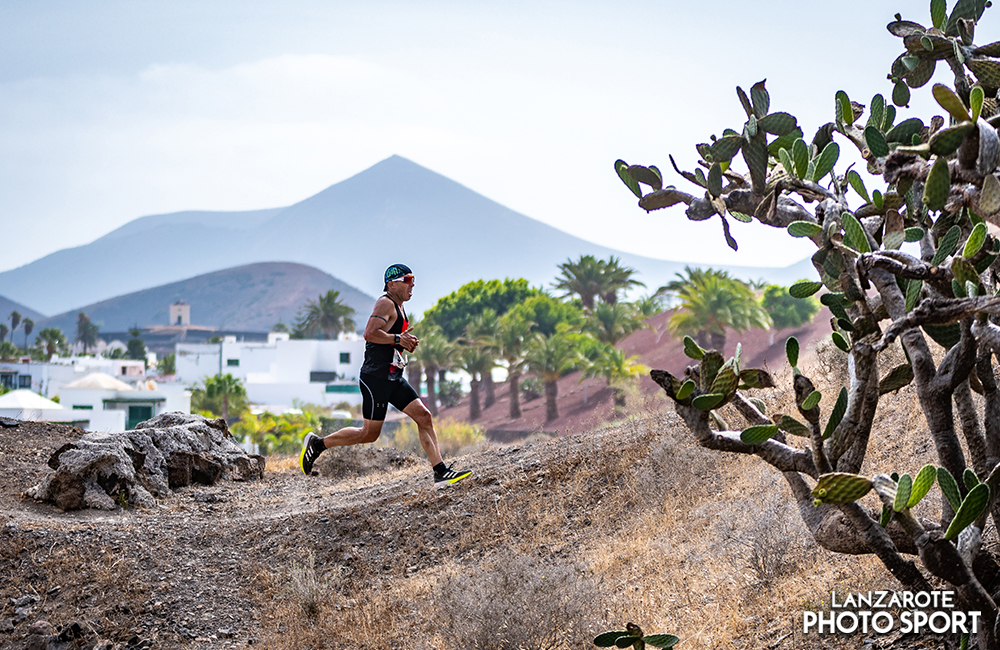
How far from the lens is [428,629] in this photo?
6164mm

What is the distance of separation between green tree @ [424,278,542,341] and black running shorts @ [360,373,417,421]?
221 ft

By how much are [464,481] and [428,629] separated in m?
3.63

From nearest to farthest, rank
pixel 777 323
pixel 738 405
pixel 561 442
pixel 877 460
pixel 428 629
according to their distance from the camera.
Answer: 1. pixel 738 405
2. pixel 428 629
3. pixel 877 460
4. pixel 561 442
5. pixel 777 323

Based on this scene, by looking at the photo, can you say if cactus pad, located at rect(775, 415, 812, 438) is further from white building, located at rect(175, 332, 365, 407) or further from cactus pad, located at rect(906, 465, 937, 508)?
white building, located at rect(175, 332, 365, 407)

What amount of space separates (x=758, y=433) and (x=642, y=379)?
4511 cm

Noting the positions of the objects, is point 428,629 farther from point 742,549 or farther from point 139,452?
point 139,452

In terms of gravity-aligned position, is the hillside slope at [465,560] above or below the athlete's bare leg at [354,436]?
below

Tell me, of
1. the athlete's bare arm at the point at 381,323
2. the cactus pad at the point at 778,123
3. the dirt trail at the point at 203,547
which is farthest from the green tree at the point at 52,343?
the cactus pad at the point at 778,123

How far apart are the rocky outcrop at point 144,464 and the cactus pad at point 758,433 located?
8.87m

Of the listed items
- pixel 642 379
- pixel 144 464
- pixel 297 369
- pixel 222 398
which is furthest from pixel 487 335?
pixel 144 464

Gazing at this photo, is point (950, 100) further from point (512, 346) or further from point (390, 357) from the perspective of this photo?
point (512, 346)

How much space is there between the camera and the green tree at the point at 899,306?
3.34m

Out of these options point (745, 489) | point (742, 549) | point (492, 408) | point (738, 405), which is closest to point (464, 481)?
point (745, 489)

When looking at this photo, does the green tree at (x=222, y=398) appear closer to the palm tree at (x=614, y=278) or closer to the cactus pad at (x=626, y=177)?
the palm tree at (x=614, y=278)
